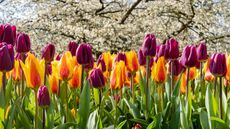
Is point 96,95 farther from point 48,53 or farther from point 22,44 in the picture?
point 22,44

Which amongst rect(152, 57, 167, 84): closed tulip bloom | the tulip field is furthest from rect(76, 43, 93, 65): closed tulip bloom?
rect(152, 57, 167, 84): closed tulip bloom

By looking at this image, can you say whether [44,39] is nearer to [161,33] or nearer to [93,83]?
[161,33]

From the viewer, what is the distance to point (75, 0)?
19203 millimetres

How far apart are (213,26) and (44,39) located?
6.72 meters

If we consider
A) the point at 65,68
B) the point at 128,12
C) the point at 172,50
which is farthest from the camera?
the point at 128,12

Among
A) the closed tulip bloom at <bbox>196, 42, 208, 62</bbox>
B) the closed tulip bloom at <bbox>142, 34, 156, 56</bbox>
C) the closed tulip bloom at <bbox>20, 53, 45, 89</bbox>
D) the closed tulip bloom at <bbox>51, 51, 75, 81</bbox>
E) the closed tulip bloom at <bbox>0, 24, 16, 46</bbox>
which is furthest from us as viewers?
the closed tulip bloom at <bbox>196, 42, 208, 62</bbox>

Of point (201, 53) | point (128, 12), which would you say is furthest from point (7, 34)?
point (128, 12)

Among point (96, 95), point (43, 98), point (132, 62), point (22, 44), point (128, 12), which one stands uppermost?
point (22, 44)

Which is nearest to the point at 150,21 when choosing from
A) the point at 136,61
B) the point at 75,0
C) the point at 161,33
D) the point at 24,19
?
the point at 161,33

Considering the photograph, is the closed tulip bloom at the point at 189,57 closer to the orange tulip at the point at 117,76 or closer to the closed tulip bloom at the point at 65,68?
the orange tulip at the point at 117,76

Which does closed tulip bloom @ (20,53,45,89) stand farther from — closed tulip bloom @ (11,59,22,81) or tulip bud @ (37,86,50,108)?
closed tulip bloom @ (11,59,22,81)

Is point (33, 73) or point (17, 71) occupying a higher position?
point (33, 73)

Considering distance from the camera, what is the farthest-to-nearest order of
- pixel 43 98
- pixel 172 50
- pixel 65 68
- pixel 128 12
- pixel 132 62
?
pixel 128 12, pixel 132 62, pixel 172 50, pixel 65 68, pixel 43 98

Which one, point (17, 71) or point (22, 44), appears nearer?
point (22, 44)
